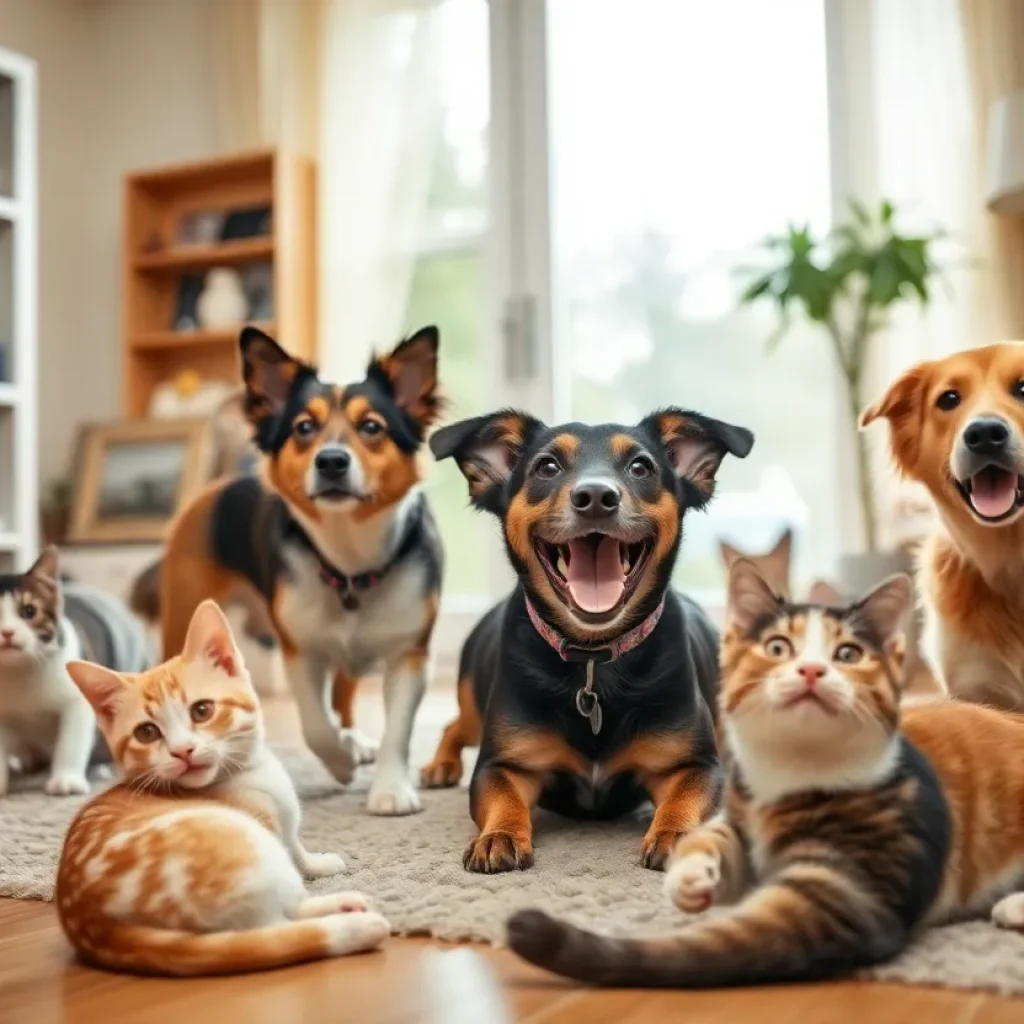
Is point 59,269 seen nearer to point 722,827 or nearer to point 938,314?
point 938,314

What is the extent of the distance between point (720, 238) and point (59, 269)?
3.53 metres

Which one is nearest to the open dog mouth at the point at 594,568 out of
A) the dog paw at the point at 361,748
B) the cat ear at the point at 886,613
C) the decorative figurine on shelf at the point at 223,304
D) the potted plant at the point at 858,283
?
the cat ear at the point at 886,613

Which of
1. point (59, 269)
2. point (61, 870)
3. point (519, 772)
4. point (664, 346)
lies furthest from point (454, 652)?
point (61, 870)

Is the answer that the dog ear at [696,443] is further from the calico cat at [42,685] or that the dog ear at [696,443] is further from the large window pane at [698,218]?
the large window pane at [698,218]

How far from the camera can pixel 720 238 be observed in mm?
5402

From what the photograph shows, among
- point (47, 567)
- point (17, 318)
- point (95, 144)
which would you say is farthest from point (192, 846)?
point (95, 144)

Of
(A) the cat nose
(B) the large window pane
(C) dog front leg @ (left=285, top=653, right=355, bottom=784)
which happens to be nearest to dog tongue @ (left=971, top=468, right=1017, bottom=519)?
(A) the cat nose

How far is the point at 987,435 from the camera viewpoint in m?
1.93

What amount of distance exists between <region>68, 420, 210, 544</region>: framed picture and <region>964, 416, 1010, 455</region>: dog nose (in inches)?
163

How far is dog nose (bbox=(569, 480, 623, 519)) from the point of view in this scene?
1.78 m

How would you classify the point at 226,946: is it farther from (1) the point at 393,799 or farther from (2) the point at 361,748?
(2) the point at 361,748

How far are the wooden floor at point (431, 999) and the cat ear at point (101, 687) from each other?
0.32 m

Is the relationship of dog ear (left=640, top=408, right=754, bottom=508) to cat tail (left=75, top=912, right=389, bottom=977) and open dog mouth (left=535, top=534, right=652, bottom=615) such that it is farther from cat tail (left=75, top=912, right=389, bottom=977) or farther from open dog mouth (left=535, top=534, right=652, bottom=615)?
cat tail (left=75, top=912, right=389, bottom=977)

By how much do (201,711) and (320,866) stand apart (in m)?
0.31
